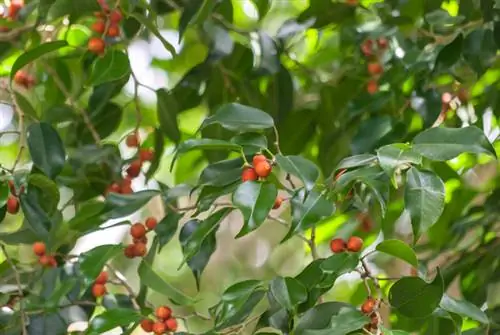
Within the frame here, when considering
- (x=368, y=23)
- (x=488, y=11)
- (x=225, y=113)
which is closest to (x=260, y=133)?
(x=225, y=113)

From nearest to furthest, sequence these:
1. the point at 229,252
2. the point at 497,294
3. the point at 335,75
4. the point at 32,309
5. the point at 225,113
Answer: the point at 225,113 → the point at 32,309 → the point at 497,294 → the point at 335,75 → the point at 229,252

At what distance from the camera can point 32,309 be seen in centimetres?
96

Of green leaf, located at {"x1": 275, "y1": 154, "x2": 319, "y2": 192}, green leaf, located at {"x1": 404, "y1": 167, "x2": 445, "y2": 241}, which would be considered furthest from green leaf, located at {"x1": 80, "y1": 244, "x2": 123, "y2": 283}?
green leaf, located at {"x1": 404, "y1": 167, "x2": 445, "y2": 241}

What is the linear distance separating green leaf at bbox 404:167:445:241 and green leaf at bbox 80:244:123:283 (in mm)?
340

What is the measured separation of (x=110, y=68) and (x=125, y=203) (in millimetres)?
159

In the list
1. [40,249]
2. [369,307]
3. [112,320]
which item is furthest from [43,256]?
[369,307]

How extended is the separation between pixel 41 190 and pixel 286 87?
390 millimetres

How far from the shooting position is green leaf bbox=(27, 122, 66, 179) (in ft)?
3.25

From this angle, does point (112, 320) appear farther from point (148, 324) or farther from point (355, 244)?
point (355, 244)

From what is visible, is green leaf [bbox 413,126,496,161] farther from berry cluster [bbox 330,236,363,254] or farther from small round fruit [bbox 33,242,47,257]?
small round fruit [bbox 33,242,47,257]

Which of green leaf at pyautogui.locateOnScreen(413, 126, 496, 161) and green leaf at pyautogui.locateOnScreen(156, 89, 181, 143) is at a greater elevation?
green leaf at pyautogui.locateOnScreen(413, 126, 496, 161)

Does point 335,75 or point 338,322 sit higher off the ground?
point 338,322

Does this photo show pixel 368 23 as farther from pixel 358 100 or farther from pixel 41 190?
pixel 41 190

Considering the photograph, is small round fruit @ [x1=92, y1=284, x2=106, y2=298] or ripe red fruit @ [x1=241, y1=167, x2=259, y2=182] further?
small round fruit @ [x1=92, y1=284, x2=106, y2=298]
